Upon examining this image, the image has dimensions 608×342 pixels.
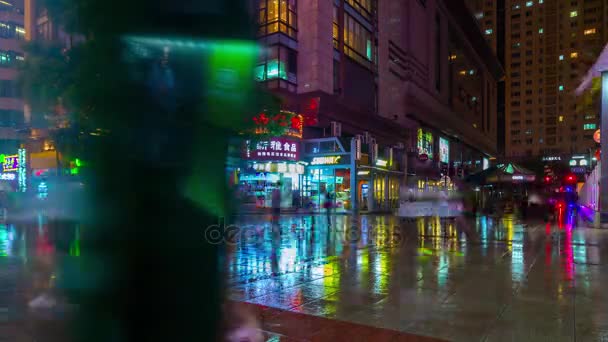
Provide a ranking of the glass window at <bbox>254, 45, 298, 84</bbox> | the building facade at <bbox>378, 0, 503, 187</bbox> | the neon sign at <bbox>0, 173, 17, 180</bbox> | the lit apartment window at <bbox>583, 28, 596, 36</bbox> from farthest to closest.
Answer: the lit apartment window at <bbox>583, 28, 596, 36</bbox>
the building facade at <bbox>378, 0, 503, 187</bbox>
the neon sign at <bbox>0, 173, 17, 180</bbox>
the glass window at <bbox>254, 45, 298, 84</bbox>

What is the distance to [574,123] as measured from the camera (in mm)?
122312

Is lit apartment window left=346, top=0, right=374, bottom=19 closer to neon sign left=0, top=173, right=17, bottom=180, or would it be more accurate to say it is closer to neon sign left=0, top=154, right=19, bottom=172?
neon sign left=0, top=154, right=19, bottom=172

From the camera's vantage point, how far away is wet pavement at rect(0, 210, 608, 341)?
529cm

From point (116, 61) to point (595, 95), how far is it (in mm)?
25427

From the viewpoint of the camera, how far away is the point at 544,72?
131750mm

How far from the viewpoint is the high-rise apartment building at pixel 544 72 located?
397 ft

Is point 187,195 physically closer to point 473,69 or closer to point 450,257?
point 450,257

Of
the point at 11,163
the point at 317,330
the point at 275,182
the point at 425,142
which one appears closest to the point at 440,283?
the point at 317,330

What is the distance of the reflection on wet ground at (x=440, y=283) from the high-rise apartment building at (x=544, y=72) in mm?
120893

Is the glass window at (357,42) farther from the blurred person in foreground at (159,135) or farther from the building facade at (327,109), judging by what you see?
the blurred person in foreground at (159,135)

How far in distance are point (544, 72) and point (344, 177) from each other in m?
122

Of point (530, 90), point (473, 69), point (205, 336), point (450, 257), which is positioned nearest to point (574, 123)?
point (530, 90)

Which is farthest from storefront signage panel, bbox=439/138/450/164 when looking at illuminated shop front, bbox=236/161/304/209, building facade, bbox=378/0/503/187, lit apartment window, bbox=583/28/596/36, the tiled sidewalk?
lit apartment window, bbox=583/28/596/36

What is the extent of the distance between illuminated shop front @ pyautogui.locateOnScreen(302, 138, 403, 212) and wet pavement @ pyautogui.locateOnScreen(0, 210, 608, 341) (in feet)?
56.6
